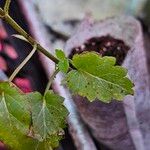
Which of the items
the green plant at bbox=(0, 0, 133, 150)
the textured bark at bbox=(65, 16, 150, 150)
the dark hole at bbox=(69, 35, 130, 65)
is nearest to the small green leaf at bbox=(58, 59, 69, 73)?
the green plant at bbox=(0, 0, 133, 150)

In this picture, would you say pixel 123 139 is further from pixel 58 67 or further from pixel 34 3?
pixel 34 3

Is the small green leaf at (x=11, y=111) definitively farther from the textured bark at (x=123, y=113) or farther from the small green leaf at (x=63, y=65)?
the textured bark at (x=123, y=113)

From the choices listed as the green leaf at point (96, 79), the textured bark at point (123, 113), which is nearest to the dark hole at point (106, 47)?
the textured bark at point (123, 113)

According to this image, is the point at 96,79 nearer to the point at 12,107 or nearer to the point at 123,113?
the point at 12,107

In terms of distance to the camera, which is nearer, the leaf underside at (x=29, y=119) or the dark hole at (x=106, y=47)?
the leaf underside at (x=29, y=119)

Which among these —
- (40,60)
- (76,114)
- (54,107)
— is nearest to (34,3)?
(40,60)

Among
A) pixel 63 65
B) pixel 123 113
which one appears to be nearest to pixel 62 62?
pixel 63 65
